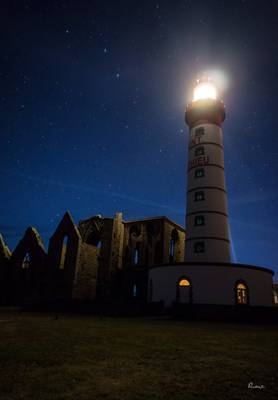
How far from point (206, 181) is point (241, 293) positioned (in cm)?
999

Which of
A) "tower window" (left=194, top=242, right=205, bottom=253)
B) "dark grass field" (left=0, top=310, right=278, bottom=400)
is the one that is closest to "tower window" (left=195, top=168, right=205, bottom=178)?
"tower window" (left=194, top=242, right=205, bottom=253)

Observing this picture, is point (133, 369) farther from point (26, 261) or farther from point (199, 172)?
point (26, 261)

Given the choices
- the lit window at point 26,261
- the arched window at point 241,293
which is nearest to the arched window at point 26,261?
the lit window at point 26,261

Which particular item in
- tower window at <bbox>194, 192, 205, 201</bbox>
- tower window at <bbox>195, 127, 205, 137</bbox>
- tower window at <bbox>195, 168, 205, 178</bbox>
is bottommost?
tower window at <bbox>194, 192, 205, 201</bbox>

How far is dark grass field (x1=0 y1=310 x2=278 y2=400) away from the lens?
14.0ft

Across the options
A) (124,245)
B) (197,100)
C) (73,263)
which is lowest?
(73,263)

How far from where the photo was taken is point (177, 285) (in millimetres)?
22078

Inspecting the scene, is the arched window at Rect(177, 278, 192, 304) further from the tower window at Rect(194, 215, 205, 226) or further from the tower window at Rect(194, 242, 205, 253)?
the tower window at Rect(194, 215, 205, 226)

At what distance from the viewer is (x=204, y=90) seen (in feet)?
96.7

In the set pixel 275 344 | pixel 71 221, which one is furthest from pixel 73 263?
pixel 275 344

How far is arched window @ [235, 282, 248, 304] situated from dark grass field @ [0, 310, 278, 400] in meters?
13.2

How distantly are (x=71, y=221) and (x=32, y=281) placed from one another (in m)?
7.68

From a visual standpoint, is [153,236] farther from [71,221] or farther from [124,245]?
[71,221]

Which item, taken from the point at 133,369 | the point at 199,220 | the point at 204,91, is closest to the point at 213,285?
the point at 199,220
